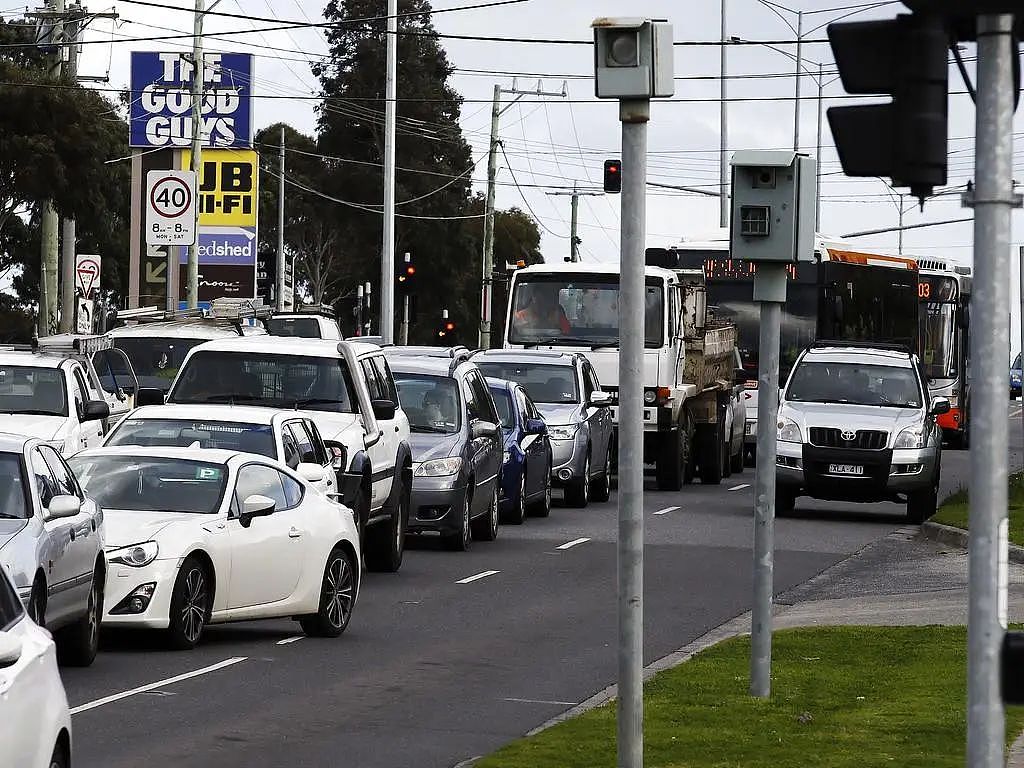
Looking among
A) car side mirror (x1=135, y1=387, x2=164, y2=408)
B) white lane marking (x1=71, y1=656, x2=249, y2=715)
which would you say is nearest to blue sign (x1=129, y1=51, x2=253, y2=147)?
car side mirror (x1=135, y1=387, x2=164, y2=408)

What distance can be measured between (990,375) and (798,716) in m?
5.81

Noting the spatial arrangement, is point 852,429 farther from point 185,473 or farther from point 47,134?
point 47,134

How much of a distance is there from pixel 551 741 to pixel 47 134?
34.7 metres

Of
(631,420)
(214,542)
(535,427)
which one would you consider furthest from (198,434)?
(631,420)

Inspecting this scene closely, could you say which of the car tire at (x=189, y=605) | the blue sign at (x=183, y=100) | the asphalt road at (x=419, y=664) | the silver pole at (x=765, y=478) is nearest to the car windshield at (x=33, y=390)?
Answer: the asphalt road at (x=419, y=664)

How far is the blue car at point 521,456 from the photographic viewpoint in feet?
86.0

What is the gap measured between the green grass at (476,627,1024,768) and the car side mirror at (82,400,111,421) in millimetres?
9620

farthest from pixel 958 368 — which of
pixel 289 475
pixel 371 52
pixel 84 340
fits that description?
pixel 371 52

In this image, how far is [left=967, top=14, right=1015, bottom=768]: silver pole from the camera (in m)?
6.12

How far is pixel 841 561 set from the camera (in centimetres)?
2298

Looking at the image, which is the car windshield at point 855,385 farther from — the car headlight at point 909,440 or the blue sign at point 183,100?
the blue sign at point 183,100

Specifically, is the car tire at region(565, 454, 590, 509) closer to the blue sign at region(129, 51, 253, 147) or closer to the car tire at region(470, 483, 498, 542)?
the car tire at region(470, 483, 498, 542)

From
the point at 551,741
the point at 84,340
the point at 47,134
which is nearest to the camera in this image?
the point at 551,741

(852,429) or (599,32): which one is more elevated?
(599,32)
